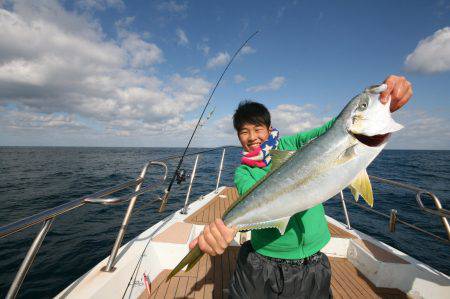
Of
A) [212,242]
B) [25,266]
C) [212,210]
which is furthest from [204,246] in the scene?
[212,210]

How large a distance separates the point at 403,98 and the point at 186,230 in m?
4.33

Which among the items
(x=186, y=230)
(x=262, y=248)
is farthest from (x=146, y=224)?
(x=262, y=248)

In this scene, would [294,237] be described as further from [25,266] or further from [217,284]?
[217,284]

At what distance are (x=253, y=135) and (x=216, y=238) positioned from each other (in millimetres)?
1196

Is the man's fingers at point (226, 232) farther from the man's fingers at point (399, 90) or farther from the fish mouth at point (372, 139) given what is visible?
the man's fingers at point (399, 90)

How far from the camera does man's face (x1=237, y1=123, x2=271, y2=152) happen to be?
2.53m

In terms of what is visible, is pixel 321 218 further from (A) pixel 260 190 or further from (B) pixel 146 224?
(B) pixel 146 224

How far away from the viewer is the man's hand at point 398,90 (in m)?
1.66

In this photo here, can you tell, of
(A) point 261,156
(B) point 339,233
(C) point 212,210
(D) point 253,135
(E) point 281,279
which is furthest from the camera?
(C) point 212,210

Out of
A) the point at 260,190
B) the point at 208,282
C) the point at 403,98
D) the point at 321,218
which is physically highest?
the point at 403,98

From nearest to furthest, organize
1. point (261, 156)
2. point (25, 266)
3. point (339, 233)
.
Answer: point (25, 266), point (261, 156), point (339, 233)

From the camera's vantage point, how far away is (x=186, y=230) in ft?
15.9

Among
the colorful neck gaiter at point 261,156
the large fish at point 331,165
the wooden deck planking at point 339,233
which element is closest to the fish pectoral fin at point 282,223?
the large fish at point 331,165

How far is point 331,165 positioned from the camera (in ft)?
5.32
